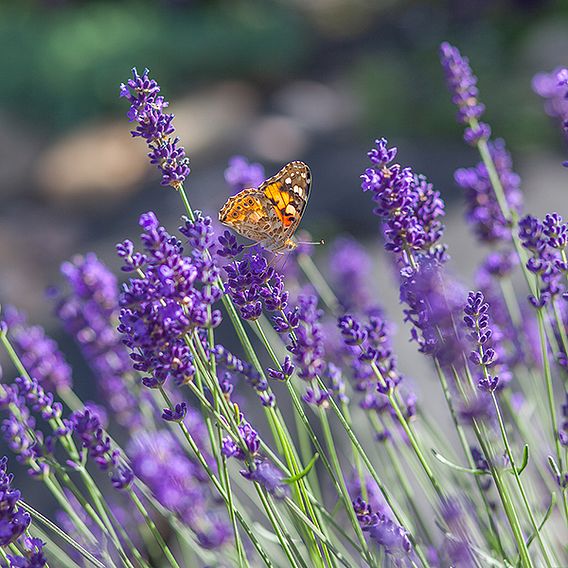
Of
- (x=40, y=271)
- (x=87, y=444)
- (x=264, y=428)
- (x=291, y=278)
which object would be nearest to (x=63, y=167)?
(x=40, y=271)

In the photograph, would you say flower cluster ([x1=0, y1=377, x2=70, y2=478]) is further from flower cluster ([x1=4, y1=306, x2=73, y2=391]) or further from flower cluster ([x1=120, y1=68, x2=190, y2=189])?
flower cluster ([x1=120, y1=68, x2=190, y2=189])

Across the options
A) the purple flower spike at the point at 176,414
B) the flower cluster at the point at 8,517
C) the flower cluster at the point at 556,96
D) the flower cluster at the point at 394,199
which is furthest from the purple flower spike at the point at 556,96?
the flower cluster at the point at 8,517

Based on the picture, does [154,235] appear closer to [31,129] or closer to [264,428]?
[264,428]

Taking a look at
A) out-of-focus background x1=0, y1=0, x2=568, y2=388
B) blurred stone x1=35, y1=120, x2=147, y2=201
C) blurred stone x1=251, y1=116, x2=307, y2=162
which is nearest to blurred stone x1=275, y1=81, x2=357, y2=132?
out-of-focus background x1=0, y1=0, x2=568, y2=388

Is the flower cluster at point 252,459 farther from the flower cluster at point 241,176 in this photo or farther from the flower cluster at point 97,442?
the flower cluster at point 241,176

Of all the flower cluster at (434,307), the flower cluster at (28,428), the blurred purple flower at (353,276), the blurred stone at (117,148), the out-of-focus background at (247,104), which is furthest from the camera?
the blurred stone at (117,148)

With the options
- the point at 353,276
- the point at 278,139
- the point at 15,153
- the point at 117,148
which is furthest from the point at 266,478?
the point at 15,153
